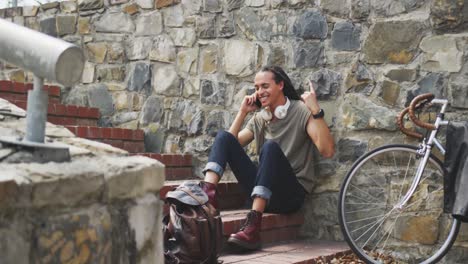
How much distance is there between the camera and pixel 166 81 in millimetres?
5078

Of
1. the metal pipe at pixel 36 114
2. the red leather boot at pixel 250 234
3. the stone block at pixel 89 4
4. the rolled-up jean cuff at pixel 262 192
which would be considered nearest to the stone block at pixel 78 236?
the metal pipe at pixel 36 114

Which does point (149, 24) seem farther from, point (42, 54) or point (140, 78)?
point (42, 54)

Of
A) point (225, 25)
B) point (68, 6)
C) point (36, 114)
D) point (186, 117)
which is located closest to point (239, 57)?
point (225, 25)

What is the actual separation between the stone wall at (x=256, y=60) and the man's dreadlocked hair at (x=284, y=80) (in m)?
0.14

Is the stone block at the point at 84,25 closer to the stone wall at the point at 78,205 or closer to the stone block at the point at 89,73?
the stone block at the point at 89,73

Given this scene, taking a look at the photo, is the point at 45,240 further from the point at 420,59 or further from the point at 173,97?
the point at 173,97

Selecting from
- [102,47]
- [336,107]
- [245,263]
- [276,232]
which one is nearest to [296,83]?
[336,107]

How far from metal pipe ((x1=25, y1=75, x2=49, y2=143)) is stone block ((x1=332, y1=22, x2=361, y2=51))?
9.72 ft

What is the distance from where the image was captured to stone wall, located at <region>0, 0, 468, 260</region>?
12.8 feet

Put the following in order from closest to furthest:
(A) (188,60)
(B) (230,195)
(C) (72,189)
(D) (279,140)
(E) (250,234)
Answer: (C) (72,189) → (E) (250,234) → (D) (279,140) → (B) (230,195) → (A) (188,60)

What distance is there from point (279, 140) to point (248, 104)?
1.13ft

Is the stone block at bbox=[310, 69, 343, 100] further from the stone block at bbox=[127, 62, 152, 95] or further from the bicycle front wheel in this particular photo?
the stone block at bbox=[127, 62, 152, 95]

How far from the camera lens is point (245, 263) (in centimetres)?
328

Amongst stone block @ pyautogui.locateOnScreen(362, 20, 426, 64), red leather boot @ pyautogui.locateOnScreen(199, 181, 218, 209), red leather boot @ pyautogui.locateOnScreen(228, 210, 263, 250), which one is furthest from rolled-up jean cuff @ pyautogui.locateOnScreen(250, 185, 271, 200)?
stone block @ pyautogui.locateOnScreen(362, 20, 426, 64)
